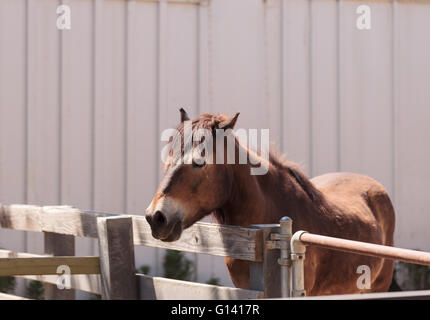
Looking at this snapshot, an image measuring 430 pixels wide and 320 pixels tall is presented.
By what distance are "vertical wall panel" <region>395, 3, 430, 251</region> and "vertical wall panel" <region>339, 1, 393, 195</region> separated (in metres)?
→ 0.15

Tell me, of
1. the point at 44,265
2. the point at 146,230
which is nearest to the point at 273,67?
the point at 146,230

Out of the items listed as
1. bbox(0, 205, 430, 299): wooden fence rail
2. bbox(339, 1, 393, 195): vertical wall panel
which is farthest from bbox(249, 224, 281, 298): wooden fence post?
bbox(339, 1, 393, 195): vertical wall panel

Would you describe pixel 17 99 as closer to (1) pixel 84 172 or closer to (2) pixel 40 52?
(2) pixel 40 52

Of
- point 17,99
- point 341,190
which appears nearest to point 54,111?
point 17,99

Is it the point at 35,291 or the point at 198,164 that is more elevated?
the point at 198,164

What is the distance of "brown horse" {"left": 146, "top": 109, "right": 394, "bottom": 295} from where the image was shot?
10.00 feet

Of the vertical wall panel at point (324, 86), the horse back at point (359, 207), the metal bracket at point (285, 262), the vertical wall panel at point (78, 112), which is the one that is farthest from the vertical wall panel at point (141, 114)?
the metal bracket at point (285, 262)

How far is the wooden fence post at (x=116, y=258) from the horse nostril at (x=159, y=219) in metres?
0.46

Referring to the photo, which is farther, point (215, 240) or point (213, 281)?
point (213, 281)

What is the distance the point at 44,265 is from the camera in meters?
3.18

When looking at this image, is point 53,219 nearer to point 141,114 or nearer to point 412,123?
point 141,114

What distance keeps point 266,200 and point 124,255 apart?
0.83 metres

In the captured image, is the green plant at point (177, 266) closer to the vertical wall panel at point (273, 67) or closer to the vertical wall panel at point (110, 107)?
the vertical wall panel at point (110, 107)
